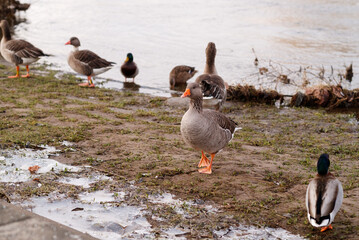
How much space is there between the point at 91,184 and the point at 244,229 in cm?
214

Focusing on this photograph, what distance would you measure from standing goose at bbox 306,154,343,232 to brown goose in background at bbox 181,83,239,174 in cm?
163

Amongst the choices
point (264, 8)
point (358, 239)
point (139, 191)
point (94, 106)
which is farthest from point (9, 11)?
point (358, 239)

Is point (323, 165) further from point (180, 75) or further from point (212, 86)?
point (180, 75)

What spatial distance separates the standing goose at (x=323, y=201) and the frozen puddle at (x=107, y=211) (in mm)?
335

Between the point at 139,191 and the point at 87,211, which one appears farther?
the point at 139,191

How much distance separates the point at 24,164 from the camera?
6516 millimetres

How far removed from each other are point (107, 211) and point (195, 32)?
60.6ft

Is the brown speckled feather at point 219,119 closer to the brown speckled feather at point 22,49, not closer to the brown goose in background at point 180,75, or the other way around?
the brown goose in background at point 180,75

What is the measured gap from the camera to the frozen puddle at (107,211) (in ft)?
15.9

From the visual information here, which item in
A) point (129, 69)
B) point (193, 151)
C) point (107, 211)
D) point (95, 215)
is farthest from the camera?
point (129, 69)

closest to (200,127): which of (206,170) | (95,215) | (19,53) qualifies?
(206,170)

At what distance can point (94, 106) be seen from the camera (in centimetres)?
Answer: 1040

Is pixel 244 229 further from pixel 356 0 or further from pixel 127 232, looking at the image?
pixel 356 0

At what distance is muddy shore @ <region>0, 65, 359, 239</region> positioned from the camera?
5469 millimetres
